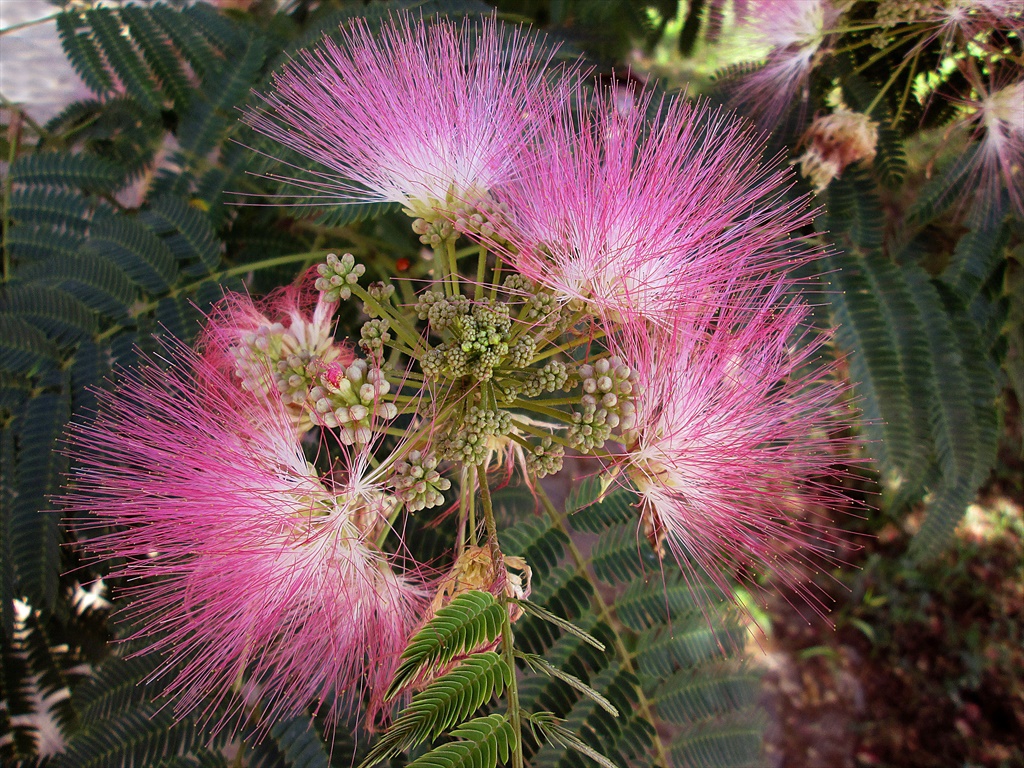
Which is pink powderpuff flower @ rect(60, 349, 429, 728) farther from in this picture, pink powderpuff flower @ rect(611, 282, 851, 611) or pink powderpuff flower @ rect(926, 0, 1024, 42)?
pink powderpuff flower @ rect(926, 0, 1024, 42)

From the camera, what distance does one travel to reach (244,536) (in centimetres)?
126

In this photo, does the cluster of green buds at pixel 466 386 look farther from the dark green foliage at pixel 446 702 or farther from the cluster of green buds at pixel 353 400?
the dark green foliage at pixel 446 702

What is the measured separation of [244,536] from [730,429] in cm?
101

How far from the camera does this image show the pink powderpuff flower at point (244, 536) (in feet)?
4.15

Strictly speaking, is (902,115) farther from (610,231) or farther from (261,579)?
(261,579)

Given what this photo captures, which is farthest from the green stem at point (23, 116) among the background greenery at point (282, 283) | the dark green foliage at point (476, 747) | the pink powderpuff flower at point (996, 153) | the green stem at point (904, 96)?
the pink powderpuff flower at point (996, 153)

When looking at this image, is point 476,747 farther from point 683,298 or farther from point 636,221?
point 636,221

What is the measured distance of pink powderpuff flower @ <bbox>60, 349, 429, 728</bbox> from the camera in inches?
49.8

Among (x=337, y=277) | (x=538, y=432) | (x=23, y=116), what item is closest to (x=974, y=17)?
(x=538, y=432)

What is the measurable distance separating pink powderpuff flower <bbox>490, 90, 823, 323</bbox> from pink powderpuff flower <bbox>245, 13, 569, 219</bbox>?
0.15 m

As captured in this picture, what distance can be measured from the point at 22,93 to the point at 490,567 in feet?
13.0

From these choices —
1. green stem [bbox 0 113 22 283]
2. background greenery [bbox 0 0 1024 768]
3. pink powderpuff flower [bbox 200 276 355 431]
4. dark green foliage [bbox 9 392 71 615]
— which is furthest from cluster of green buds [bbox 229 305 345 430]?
green stem [bbox 0 113 22 283]

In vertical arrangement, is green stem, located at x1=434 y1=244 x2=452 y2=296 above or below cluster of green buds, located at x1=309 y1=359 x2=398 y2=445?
above

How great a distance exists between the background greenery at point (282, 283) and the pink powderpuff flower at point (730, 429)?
0.34 m
